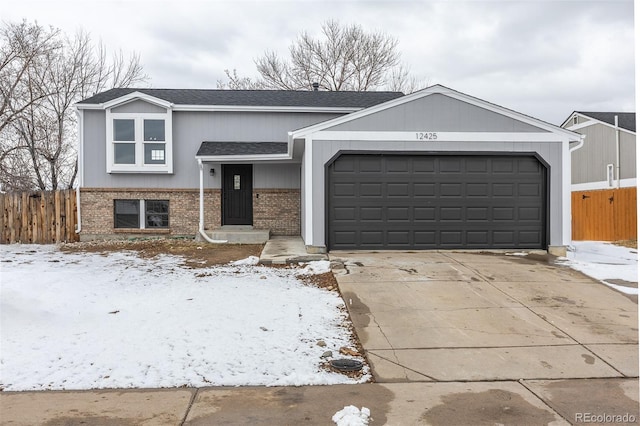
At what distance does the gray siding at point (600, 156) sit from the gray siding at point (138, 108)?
21.5 m

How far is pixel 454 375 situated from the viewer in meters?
4.40

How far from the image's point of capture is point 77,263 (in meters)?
10.2

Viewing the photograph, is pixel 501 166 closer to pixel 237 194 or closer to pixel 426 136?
pixel 426 136

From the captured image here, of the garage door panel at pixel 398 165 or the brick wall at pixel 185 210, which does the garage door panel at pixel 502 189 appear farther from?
the brick wall at pixel 185 210

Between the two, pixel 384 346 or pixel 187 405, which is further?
pixel 384 346

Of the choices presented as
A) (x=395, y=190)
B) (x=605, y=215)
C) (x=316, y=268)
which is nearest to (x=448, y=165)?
(x=395, y=190)

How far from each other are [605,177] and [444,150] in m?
17.9

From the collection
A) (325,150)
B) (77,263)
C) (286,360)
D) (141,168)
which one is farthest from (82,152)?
(286,360)

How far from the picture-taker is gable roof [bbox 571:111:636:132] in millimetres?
23247

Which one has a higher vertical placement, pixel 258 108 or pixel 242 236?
pixel 258 108

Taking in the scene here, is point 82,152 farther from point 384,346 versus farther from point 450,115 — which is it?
point 384,346

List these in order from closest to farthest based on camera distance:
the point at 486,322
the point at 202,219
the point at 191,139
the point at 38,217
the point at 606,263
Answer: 1. the point at 486,322
2. the point at 606,263
3. the point at 202,219
4. the point at 38,217
5. the point at 191,139

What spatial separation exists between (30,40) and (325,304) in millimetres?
19098

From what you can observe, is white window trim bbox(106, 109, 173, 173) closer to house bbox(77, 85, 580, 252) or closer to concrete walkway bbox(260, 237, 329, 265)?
house bbox(77, 85, 580, 252)
